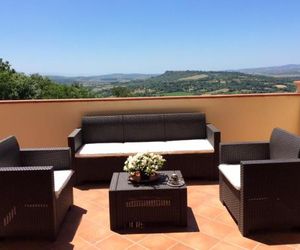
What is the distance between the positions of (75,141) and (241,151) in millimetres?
2450

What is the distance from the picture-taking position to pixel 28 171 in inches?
129

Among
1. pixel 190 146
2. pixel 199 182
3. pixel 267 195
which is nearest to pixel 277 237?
pixel 267 195

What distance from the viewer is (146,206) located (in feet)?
12.1

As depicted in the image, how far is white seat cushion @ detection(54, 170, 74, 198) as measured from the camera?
3705mm

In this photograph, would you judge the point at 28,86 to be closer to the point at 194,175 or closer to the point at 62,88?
the point at 62,88

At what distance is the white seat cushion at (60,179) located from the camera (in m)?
3.71

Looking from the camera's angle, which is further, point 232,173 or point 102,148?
point 102,148

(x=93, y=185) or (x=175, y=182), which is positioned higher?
(x=175, y=182)

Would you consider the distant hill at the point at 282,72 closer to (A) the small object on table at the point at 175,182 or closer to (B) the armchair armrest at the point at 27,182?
(A) the small object on table at the point at 175,182

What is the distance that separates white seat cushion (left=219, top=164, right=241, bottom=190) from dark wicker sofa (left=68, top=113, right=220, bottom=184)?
965 mm

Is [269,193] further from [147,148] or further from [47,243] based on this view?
[147,148]

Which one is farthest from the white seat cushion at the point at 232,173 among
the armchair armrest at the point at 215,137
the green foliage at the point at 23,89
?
the green foliage at the point at 23,89

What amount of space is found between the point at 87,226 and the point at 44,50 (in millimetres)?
51857

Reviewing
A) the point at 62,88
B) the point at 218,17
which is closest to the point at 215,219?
the point at 62,88
